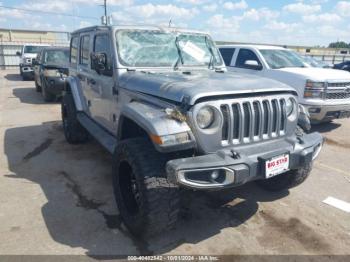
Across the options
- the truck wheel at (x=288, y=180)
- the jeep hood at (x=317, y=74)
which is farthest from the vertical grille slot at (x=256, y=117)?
the jeep hood at (x=317, y=74)

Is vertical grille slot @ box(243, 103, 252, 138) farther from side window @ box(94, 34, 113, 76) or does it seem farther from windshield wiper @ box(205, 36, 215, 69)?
side window @ box(94, 34, 113, 76)

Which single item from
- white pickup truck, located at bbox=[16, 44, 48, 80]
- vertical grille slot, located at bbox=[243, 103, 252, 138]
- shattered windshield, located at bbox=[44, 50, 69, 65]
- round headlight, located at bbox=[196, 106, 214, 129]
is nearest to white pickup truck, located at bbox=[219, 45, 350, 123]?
vertical grille slot, located at bbox=[243, 103, 252, 138]

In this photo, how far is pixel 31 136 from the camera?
Answer: 6.82 metres

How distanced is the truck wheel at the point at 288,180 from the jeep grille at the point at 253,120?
2.60 ft

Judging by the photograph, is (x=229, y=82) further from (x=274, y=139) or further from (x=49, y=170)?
(x=49, y=170)

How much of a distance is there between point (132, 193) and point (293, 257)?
1.68m

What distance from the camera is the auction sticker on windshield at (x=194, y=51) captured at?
441cm

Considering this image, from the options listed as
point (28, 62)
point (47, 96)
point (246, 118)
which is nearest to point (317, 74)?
point (246, 118)

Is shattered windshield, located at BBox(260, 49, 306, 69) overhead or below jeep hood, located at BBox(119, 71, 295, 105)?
overhead

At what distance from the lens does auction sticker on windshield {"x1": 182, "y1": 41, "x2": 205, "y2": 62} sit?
4.41 metres

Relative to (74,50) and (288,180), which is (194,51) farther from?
(74,50)

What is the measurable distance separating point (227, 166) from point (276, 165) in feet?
1.82

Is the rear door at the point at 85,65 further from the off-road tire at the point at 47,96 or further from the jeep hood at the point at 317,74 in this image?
the off-road tire at the point at 47,96

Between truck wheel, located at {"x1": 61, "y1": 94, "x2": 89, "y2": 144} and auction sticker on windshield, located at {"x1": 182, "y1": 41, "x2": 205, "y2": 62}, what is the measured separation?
8.28 ft
